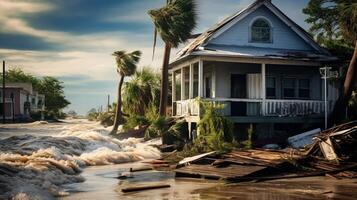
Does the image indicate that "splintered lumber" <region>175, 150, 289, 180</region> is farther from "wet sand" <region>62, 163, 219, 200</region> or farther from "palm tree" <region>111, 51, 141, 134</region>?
"palm tree" <region>111, 51, 141, 134</region>

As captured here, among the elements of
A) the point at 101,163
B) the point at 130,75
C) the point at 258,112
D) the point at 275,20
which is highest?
the point at 275,20

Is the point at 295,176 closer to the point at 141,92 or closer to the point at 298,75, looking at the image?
the point at 298,75

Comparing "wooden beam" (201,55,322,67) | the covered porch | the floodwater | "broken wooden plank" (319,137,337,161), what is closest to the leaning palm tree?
the covered porch

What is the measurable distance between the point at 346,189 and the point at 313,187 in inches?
30.8

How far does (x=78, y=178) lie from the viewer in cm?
1512

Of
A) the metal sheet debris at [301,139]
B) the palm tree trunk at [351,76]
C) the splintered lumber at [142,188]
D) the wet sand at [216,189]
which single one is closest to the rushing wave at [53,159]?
the wet sand at [216,189]

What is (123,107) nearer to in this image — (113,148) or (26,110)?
(113,148)

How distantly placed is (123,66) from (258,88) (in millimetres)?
12555

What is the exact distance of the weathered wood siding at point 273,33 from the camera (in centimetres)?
2494

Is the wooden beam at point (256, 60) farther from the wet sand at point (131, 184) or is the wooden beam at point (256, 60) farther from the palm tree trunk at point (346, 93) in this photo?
the wet sand at point (131, 184)

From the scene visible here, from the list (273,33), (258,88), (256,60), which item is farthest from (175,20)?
(258,88)

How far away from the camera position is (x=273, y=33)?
25.5 m

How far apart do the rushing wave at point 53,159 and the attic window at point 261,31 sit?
735 centimetres

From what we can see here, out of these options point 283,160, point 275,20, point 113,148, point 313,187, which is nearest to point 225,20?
point 275,20
